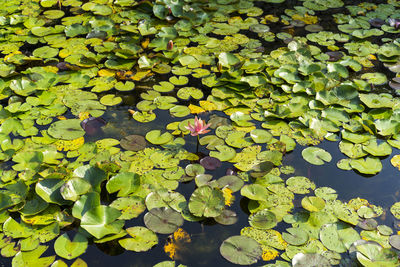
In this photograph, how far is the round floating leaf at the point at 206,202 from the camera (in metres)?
2.41

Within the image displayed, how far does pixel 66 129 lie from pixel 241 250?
163cm

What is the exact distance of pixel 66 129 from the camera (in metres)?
3.06

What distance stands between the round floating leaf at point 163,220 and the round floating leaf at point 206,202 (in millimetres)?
107

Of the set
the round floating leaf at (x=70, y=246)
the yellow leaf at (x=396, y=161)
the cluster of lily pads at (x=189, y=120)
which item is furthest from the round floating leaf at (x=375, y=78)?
the round floating leaf at (x=70, y=246)

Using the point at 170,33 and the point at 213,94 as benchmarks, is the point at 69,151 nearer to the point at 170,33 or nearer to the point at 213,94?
the point at 213,94

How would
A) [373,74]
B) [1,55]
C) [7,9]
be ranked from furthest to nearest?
[7,9] → [1,55] → [373,74]

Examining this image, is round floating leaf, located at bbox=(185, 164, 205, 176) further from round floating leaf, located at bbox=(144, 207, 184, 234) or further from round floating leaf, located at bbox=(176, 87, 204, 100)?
round floating leaf, located at bbox=(176, 87, 204, 100)

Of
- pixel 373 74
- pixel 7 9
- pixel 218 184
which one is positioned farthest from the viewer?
pixel 7 9

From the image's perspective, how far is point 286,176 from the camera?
2.76 m

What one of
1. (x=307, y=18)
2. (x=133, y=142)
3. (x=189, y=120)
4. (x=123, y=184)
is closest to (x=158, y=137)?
(x=133, y=142)

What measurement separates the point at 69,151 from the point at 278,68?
2.03 meters

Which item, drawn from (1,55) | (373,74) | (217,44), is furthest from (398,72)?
(1,55)

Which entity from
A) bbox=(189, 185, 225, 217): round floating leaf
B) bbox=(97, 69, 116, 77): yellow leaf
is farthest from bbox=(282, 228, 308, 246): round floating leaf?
bbox=(97, 69, 116, 77): yellow leaf

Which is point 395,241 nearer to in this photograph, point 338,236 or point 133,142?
point 338,236
